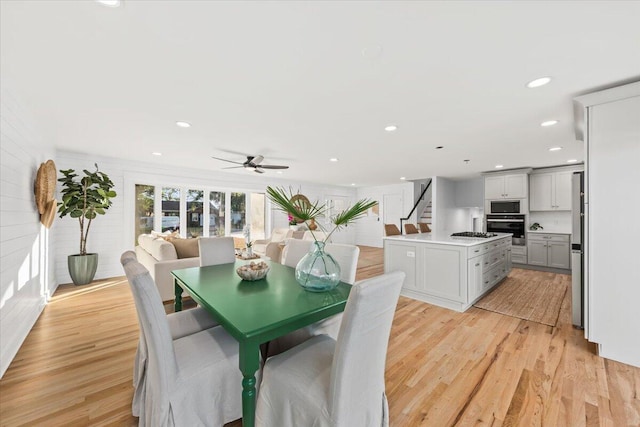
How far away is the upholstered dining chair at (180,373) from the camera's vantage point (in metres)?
1.15

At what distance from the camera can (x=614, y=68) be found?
1.85 m

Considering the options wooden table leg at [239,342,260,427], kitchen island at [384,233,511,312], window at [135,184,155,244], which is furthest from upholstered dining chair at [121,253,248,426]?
window at [135,184,155,244]

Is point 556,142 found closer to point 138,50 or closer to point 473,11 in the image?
point 473,11

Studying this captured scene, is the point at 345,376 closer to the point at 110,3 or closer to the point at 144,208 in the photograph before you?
the point at 110,3

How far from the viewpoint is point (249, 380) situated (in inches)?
46.4

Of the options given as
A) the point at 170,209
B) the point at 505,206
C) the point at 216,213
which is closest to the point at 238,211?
the point at 216,213

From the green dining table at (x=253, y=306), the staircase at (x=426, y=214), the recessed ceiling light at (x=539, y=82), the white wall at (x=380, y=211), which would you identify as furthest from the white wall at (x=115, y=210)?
the staircase at (x=426, y=214)

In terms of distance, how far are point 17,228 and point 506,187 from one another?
8173 mm

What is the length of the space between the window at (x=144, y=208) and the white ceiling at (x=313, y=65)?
2095mm

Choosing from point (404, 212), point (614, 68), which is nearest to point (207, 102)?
point (614, 68)

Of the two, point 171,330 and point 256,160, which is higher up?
point 256,160

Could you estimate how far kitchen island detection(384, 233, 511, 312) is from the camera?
3189mm

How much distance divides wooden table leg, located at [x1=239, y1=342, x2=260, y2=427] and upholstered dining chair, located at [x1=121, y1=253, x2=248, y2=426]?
0.22 meters

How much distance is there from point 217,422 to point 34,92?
3.09m
